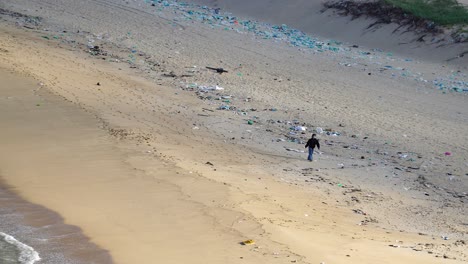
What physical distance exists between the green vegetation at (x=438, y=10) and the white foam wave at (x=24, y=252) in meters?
20.0

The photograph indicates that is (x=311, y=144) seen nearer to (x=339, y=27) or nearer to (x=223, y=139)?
(x=223, y=139)

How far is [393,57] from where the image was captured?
2472cm

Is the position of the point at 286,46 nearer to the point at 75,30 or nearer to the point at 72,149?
the point at 75,30

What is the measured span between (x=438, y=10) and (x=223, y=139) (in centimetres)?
1495

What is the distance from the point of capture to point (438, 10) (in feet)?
89.1

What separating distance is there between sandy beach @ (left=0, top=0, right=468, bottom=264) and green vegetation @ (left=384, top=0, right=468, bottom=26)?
64.2 inches

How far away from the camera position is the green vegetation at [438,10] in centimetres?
2608

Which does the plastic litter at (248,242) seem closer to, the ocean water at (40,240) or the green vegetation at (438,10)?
the ocean water at (40,240)

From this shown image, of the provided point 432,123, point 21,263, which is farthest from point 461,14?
point 21,263

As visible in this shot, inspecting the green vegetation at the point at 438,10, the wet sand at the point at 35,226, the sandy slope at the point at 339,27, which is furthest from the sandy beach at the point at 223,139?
the green vegetation at the point at 438,10

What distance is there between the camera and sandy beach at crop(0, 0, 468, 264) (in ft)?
30.5

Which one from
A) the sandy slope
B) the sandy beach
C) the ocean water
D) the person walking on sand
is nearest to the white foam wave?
the ocean water

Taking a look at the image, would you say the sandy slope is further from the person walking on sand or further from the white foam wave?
the white foam wave

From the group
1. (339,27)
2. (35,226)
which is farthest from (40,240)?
(339,27)
